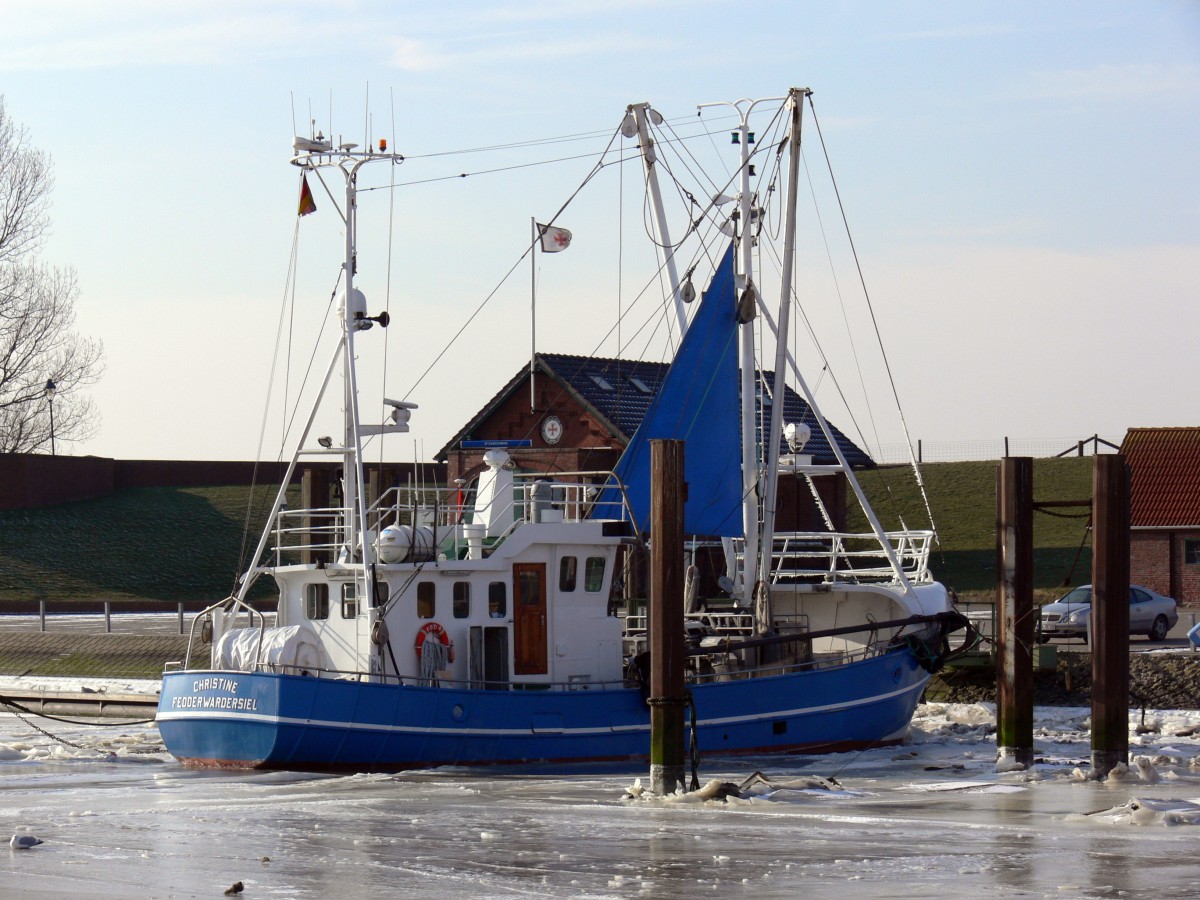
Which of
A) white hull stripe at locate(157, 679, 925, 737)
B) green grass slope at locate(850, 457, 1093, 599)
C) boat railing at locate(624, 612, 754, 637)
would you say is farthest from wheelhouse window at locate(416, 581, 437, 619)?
green grass slope at locate(850, 457, 1093, 599)

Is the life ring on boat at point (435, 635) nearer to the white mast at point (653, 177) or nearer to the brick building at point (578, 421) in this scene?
the white mast at point (653, 177)

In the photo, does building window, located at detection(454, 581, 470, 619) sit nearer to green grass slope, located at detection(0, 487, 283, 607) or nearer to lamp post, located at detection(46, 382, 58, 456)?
green grass slope, located at detection(0, 487, 283, 607)

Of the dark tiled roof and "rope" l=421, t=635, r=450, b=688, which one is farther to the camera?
the dark tiled roof

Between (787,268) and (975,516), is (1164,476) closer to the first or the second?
(975,516)

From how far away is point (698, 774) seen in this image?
20859 mm

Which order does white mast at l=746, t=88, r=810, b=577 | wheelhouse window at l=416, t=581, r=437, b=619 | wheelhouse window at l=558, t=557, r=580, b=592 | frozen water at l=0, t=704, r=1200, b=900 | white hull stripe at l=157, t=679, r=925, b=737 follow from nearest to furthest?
frozen water at l=0, t=704, r=1200, b=900 < white hull stripe at l=157, t=679, r=925, b=737 < wheelhouse window at l=416, t=581, r=437, b=619 < wheelhouse window at l=558, t=557, r=580, b=592 < white mast at l=746, t=88, r=810, b=577

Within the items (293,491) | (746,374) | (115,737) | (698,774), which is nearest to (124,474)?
(293,491)

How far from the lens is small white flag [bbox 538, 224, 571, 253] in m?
26.6

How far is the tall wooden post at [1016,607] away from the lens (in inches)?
824

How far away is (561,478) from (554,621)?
73.0ft

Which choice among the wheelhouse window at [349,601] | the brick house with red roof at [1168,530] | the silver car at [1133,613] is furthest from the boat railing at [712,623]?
the brick house with red roof at [1168,530]

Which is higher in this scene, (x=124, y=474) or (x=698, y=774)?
(x=124, y=474)

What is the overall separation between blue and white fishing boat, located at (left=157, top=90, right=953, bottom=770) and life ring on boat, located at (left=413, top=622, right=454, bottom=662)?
2 centimetres

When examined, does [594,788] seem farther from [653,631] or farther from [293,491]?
[293,491]
